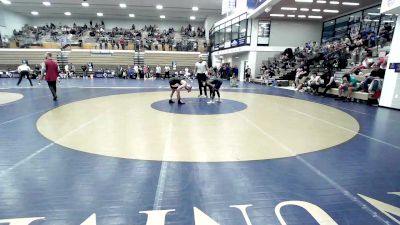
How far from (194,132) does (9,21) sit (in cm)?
3375

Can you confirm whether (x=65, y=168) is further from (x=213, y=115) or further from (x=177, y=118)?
(x=213, y=115)

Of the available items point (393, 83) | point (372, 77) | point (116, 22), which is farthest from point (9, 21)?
point (393, 83)

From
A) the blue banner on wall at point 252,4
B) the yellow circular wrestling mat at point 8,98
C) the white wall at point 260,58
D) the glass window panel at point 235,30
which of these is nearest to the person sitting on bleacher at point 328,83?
the blue banner on wall at point 252,4

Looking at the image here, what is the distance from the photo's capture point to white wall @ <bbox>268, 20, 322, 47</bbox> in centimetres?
1998

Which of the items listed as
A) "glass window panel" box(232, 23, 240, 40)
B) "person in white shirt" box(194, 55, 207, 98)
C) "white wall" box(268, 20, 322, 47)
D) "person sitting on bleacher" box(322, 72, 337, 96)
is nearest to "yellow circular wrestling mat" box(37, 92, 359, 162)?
"person in white shirt" box(194, 55, 207, 98)

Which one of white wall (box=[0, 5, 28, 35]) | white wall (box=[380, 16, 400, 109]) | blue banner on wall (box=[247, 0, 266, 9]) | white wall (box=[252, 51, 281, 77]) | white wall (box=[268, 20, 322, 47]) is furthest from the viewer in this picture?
white wall (box=[0, 5, 28, 35])

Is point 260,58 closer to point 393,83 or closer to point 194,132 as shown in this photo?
point 393,83

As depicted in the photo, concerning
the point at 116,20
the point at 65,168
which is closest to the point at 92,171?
the point at 65,168

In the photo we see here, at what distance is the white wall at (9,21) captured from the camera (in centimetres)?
2702

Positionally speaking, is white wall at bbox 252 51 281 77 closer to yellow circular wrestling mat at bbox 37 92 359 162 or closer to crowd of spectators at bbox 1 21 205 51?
crowd of spectators at bbox 1 21 205 51

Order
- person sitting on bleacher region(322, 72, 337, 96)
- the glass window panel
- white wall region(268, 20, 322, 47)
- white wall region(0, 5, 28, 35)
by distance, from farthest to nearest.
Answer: white wall region(0, 5, 28, 35), the glass window panel, white wall region(268, 20, 322, 47), person sitting on bleacher region(322, 72, 337, 96)

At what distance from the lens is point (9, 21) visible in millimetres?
28281

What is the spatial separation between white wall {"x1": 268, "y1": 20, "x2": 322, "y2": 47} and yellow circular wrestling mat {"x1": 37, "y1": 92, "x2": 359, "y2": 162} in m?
14.5

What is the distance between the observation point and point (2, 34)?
26.7 metres
